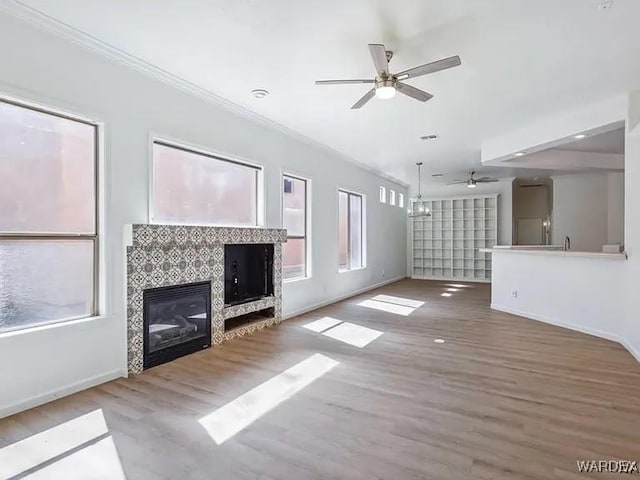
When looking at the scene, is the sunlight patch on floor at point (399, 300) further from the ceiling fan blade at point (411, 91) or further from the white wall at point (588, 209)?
the white wall at point (588, 209)

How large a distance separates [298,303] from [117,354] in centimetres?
307

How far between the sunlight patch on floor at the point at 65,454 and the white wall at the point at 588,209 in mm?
10179

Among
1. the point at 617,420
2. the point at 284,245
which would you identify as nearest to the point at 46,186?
the point at 284,245

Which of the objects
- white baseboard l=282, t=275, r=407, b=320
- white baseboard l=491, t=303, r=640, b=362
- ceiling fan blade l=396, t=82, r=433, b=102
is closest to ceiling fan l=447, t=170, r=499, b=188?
white baseboard l=282, t=275, r=407, b=320

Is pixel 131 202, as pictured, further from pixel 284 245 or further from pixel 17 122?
pixel 284 245

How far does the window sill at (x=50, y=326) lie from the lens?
8.84 ft

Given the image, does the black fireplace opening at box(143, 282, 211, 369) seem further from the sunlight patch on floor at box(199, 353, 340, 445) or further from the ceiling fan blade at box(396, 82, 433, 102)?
the ceiling fan blade at box(396, 82, 433, 102)

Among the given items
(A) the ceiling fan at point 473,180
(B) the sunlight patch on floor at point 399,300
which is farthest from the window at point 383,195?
(B) the sunlight patch on floor at point 399,300

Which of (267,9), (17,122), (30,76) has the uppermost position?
(267,9)

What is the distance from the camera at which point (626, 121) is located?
13.8 ft

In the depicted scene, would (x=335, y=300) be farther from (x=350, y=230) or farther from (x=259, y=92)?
(x=259, y=92)

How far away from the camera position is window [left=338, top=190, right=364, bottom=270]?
7.96 metres

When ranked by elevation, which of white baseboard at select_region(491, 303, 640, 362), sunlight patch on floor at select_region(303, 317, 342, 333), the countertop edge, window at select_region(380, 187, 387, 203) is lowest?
sunlight patch on floor at select_region(303, 317, 342, 333)

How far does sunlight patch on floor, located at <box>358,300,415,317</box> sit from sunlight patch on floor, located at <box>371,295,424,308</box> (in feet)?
0.69
